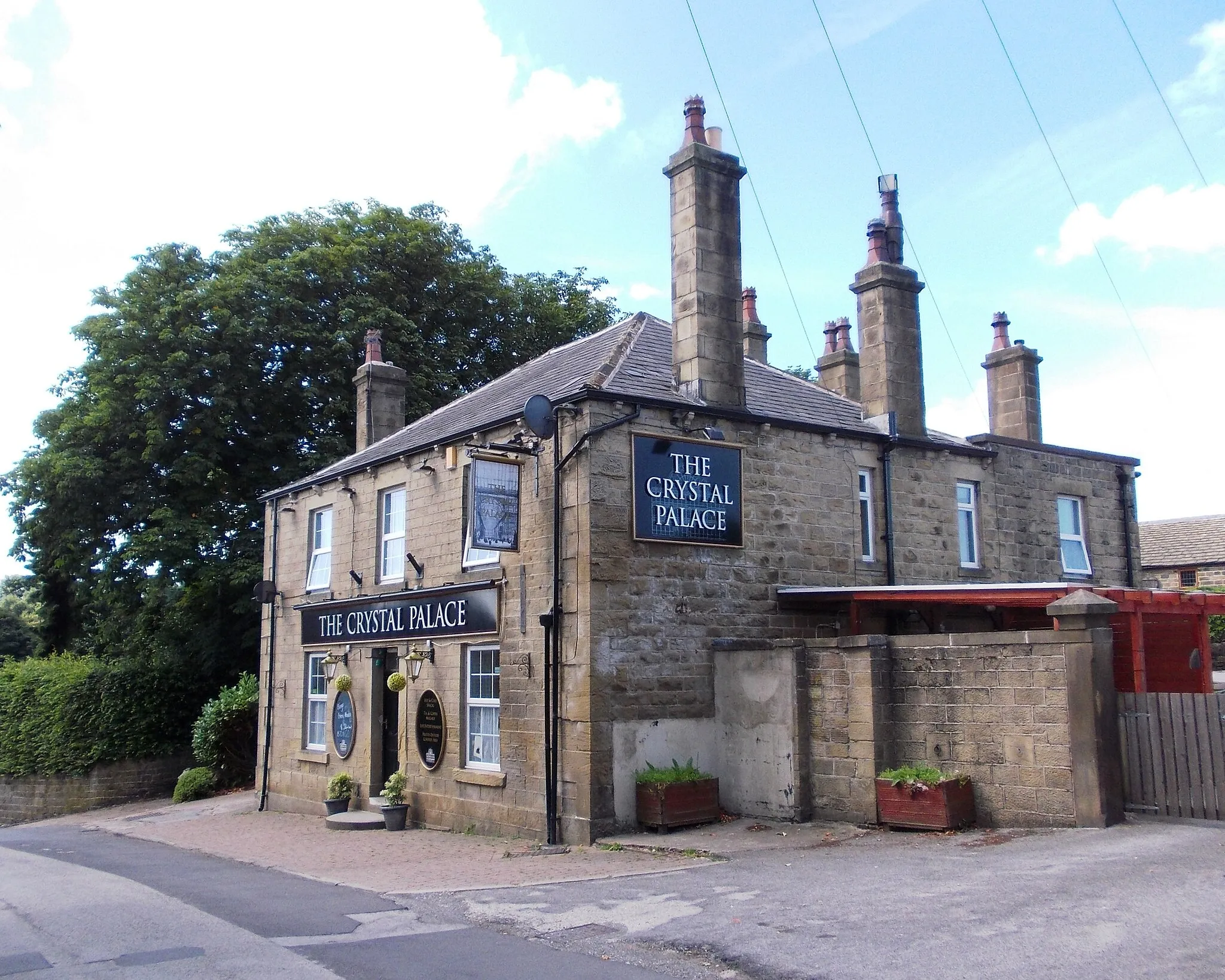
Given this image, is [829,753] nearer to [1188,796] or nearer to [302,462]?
[1188,796]

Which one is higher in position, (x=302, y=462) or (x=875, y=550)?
(x=302, y=462)

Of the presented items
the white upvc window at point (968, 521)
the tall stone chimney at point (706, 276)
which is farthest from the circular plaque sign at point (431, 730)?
the white upvc window at point (968, 521)

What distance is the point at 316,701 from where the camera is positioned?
2014cm

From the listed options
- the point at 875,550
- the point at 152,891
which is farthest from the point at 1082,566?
the point at 152,891

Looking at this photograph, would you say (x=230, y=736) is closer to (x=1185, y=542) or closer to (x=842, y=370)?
(x=842, y=370)

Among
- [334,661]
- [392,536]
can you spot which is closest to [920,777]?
[392,536]

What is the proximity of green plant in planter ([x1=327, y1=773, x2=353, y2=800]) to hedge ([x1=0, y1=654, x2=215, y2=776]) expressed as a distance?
11.4 meters

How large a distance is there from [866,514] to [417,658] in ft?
23.5

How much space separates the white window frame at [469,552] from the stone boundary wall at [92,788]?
15.0m

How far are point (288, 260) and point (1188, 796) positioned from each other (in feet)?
79.1

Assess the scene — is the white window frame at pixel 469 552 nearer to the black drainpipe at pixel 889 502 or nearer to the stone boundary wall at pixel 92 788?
the black drainpipe at pixel 889 502

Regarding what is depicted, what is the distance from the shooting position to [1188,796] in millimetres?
10688

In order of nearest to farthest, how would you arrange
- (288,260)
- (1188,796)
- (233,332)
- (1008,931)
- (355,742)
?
(1008,931) → (1188,796) → (355,742) → (233,332) → (288,260)

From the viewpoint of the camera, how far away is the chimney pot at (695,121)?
15.7m
